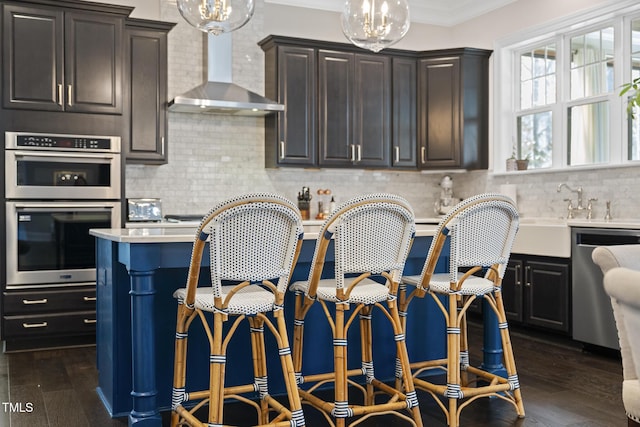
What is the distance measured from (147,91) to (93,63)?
0.49 m

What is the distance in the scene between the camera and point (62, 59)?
4.96m

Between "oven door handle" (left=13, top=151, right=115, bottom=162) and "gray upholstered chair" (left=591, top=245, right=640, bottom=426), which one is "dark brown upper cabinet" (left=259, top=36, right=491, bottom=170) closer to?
"oven door handle" (left=13, top=151, right=115, bottom=162)

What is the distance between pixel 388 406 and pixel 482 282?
76cm

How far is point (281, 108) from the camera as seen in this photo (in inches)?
226

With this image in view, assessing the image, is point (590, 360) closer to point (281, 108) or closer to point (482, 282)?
point (482, 282)

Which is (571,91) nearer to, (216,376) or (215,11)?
(215,11)

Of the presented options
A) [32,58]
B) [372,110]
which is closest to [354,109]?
[372,110]

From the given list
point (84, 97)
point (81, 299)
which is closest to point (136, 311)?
point (81, 299)

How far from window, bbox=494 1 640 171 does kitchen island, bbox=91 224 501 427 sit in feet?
7.99

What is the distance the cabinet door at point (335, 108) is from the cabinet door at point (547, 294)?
2109mm

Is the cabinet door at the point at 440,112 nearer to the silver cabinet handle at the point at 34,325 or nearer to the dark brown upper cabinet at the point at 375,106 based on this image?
the dark brown upper cabinet at the point at 375,106

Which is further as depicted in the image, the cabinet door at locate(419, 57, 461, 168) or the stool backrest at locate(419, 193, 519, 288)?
the cabinet door at locate(419, 57, 461, 168)

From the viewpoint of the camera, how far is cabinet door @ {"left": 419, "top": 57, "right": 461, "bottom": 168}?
253 inches

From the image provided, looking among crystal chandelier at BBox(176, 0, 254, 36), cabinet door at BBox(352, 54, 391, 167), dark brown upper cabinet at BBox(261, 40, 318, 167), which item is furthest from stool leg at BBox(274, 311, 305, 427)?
cabinet door at BBox(352, 54, 391, 167)
